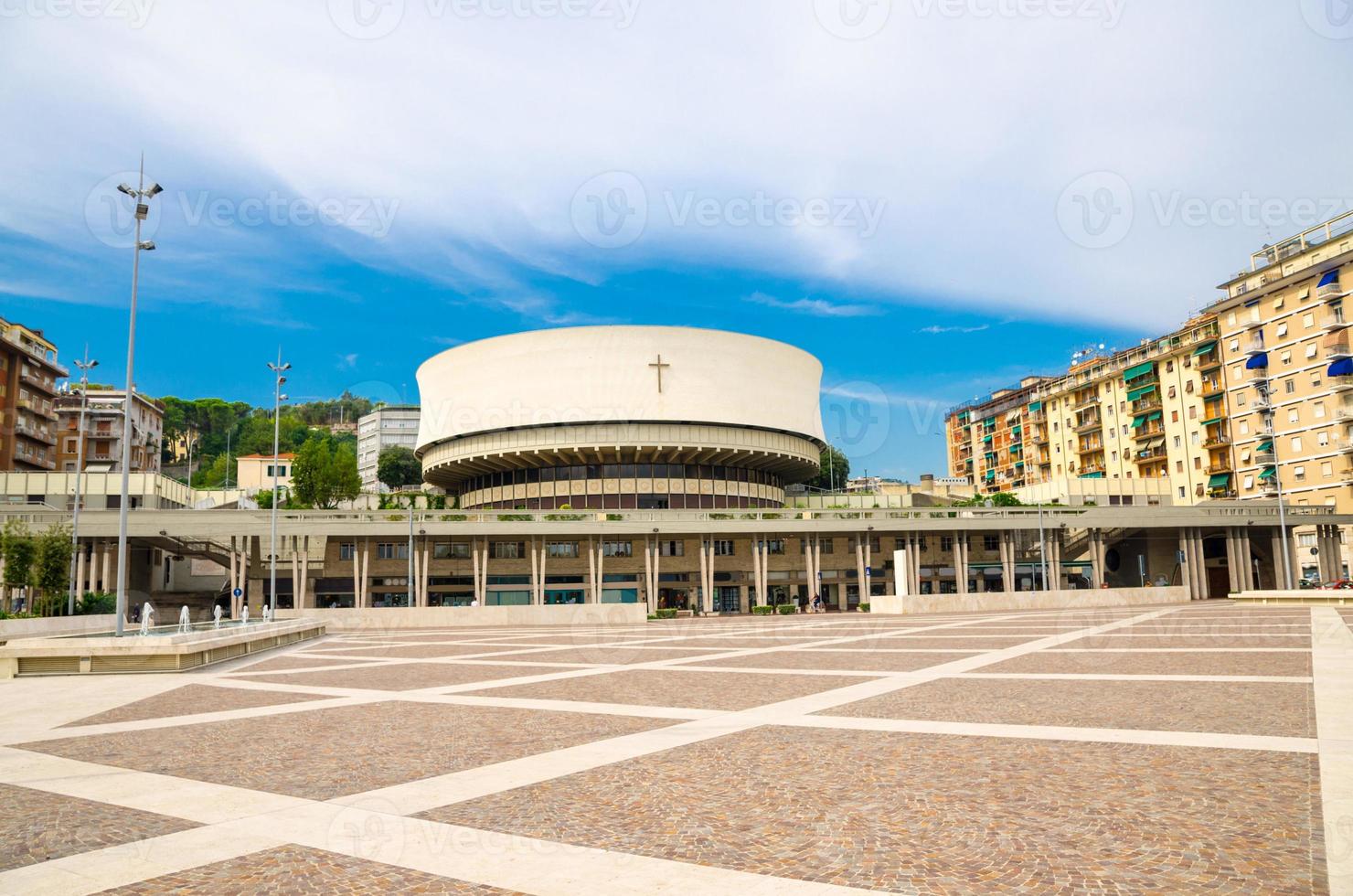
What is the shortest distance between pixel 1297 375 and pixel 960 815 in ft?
237

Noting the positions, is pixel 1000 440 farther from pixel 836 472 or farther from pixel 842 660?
pixel 842 660

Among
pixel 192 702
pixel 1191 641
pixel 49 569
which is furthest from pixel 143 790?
pixel 49 569

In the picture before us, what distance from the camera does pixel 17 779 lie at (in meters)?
7.95

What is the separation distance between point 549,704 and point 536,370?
53.8 m

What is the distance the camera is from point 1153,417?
79.2 m

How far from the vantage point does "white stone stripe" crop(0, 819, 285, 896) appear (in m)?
5.06

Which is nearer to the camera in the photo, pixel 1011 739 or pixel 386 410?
pixel 1011 739

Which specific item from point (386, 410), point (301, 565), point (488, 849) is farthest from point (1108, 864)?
point (386, 410)

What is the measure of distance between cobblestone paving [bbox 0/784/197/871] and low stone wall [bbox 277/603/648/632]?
102 ft

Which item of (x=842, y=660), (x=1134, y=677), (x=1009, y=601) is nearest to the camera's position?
(x=1134, y=677)

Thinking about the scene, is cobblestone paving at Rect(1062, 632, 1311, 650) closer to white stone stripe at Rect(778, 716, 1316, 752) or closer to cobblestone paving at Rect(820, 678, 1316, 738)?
cobblestone paving at Rect(820, 678, 1316, 738)

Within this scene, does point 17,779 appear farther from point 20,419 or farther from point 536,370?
point 20,419

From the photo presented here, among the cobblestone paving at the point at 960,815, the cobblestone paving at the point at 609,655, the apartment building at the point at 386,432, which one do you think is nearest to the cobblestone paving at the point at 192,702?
the cobblestone paving at the point at 609,655

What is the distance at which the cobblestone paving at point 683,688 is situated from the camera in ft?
40.5
